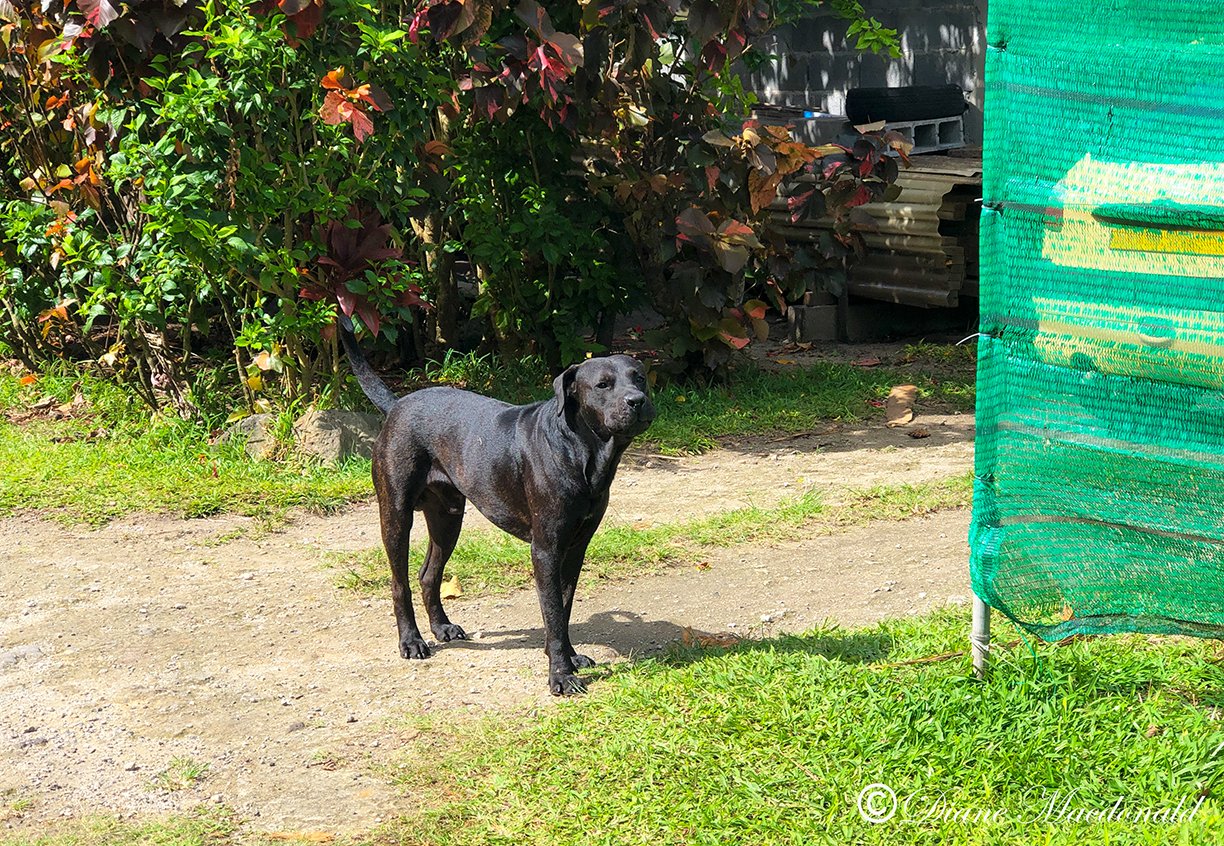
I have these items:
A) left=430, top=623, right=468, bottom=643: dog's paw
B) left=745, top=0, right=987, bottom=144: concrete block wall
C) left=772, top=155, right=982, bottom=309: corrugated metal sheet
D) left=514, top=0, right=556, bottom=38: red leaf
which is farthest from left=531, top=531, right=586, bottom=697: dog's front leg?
left=745, top=0, right=987, bottom=144: concrete block wall

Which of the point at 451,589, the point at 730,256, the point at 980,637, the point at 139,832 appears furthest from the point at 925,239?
the point at 139,832

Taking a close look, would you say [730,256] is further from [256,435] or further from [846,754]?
[846,754]

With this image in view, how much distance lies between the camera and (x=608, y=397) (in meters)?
4.28

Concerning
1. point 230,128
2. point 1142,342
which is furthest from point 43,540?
point 1142,342

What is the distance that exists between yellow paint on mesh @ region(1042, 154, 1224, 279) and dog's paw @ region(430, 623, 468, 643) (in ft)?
8.27

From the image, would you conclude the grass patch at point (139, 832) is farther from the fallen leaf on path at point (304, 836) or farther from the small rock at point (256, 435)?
the small rock at point (256, 435)

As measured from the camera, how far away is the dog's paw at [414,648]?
4910 millimetres

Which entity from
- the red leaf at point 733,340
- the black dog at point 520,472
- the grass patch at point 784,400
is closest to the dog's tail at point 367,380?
the black dog at point 520,472

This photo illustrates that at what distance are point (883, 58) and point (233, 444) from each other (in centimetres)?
699

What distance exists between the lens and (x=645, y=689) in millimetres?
4422

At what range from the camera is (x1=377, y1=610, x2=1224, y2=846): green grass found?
3.58 m

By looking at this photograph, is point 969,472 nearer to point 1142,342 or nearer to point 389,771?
Answer: point 1142,342

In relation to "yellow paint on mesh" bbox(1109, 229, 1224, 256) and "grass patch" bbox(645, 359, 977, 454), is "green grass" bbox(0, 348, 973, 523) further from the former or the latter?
"yellow paint on mesh" bbox(1109, 229, 1224, 256)

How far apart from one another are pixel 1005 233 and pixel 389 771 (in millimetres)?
2345
